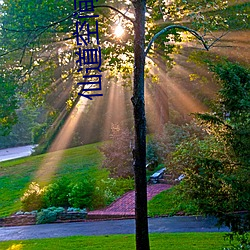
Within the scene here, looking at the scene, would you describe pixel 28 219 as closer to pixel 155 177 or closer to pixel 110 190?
pixel 110 190

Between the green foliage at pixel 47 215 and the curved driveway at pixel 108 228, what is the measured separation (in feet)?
0.94

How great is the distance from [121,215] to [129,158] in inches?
180

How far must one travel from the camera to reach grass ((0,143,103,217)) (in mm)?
13908

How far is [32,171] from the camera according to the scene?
19.3 meters

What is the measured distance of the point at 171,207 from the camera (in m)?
9.58

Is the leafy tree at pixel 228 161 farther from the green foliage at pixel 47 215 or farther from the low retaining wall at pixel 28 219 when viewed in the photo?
the green foliage at pixel 47 215

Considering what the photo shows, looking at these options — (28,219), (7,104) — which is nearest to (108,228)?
(28,219)

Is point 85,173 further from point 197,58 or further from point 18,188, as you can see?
point 197,58

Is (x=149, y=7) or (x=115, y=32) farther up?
(x=149, y=7)

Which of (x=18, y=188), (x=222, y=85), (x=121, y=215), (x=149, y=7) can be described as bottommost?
(x=18, y=188)

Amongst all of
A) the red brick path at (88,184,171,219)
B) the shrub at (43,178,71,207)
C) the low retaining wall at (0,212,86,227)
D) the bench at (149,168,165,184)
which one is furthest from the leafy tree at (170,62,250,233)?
the bench at (149,168,165,184)

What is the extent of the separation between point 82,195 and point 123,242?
4.08m

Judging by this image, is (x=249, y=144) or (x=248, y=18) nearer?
(x=249, y=144)

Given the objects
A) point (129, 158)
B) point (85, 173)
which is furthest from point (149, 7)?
point (85, 173)
